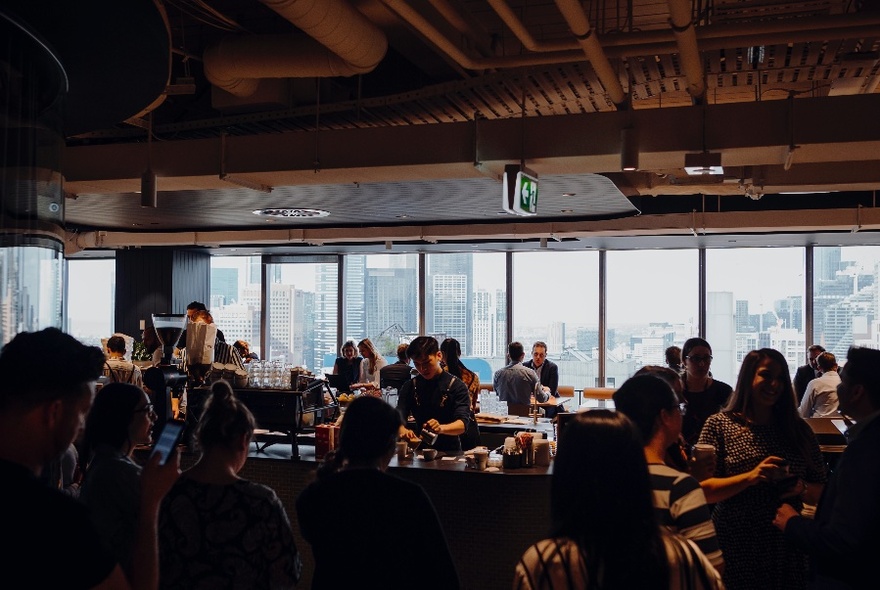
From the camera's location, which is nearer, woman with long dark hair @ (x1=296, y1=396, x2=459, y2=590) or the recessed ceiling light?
woman with long dark hair @ (x1=296, y1=396, x2=459, y2=590)

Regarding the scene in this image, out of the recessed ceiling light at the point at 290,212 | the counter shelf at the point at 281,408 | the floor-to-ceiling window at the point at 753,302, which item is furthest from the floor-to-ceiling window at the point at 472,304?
the counter shelf at the point at 281,408

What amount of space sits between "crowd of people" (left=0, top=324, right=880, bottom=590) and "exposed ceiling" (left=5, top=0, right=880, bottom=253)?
1760mm

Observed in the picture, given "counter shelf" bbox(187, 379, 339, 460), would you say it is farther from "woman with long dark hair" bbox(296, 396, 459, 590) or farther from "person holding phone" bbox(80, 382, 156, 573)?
"woman with long dark hair" bbox(296, 396, 459, 590)

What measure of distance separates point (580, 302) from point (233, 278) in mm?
7039

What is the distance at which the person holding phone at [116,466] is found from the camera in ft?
8.63

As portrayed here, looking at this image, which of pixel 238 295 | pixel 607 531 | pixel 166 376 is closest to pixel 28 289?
pixel 166 376

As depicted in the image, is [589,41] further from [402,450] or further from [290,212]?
[290,212]

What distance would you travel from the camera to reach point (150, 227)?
1212 centimetres

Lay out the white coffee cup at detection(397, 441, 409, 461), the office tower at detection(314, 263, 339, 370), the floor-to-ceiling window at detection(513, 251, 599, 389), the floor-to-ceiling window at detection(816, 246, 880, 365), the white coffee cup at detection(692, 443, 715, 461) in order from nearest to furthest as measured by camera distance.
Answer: the white coffee cup at detection(692, 443, 715, 461) → the white coffee cup at detection(397, 441, 409, 461) → the floor-to-ceiling window at detection(816, 246, 880, 365) → the floor-to-ceiling window at detection(513, 251, 599, 389) → the office tower at detection(314, 263, 339, 370)

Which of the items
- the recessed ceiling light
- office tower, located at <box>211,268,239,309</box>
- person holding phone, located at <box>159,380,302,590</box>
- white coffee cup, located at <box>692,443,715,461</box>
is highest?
the recessed ceiling light

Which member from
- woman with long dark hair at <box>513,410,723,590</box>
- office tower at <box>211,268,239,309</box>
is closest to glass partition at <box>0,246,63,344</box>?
woman with long dark hair at <box>513,410,723,590</box>

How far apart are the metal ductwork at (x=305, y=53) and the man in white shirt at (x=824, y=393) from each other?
18.4 ft

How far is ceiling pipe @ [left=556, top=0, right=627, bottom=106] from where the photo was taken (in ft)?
12.6

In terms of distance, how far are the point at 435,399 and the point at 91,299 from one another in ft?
45.5
